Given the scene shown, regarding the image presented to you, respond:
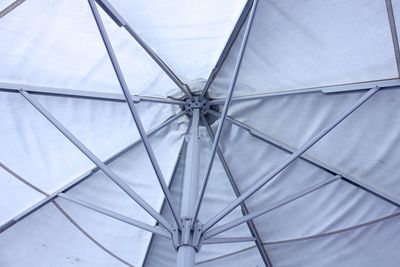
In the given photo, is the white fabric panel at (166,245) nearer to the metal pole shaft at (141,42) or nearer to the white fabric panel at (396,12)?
the metal pole shaft at (141,42)

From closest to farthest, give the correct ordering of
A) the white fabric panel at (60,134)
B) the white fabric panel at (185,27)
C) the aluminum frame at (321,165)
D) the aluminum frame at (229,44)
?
the white fabric panel at (185,27) < the aluminum frame at (229,44) < the white fabric panel at (60,134) < the aluminum frame at (321,165)

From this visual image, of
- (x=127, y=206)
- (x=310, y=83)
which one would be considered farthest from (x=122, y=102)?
(x=310, y=83)

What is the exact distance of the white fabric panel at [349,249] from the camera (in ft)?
23.4

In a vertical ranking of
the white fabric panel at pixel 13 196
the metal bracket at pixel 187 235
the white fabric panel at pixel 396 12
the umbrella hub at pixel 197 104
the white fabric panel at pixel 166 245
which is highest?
the umbrella hub at pixel 197 104

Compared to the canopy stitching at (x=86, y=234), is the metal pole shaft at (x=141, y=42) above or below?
above

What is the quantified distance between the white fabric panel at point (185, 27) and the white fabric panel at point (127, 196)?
126 cm

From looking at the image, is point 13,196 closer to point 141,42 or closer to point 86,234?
point 86,234

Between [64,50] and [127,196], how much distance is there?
2865 millimetres

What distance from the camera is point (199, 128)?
7387mm

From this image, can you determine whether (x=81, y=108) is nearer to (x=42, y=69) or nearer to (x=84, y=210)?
(x=42, y=69)

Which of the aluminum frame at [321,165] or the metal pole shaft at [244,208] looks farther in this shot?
the metal pole shaft at [244,208]

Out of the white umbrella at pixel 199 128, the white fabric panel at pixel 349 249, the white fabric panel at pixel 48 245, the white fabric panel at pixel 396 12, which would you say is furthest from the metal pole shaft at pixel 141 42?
the white fabric panel at pixel 349 249

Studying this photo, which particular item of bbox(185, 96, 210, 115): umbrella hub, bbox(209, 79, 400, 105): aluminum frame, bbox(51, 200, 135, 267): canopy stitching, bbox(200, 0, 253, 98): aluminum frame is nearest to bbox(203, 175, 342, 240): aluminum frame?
bbox(209, 79, 400, 105): aluminum frame

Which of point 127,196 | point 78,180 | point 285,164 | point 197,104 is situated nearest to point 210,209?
point 127,196
